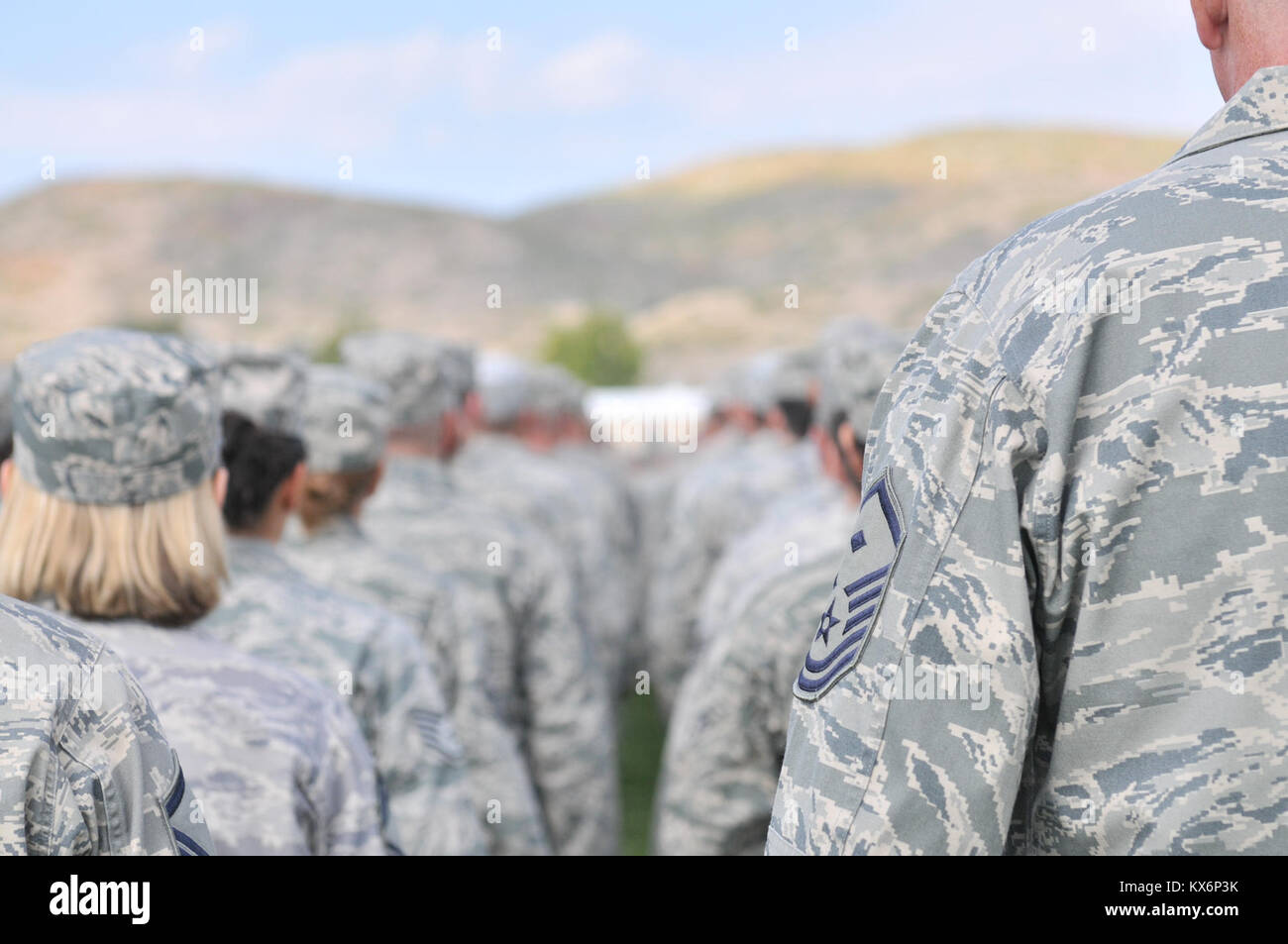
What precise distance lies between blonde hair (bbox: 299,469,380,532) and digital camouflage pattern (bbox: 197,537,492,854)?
0.76 m

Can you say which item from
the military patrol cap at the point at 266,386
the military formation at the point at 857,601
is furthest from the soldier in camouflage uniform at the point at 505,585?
the military patrol cap at the point at 266,386

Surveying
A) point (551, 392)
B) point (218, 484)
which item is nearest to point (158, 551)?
point (218, 484)

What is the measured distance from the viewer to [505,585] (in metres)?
5.20

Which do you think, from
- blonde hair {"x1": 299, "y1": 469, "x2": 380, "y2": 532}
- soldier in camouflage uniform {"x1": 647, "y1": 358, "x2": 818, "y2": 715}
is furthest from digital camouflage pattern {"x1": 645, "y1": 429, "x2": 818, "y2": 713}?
blonde hair {"x1": 299, "y1": 469, "x2": 380, "y2": 532}

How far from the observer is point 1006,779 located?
146 centimetres

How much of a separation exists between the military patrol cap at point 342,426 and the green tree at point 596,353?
65.3m

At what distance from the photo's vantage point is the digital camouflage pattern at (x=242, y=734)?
2.38 m

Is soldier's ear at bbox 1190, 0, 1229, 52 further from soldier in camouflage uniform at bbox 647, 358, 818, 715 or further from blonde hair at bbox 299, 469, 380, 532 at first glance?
soldier in camouflage uniform at bbox 647, 358, 818, 715

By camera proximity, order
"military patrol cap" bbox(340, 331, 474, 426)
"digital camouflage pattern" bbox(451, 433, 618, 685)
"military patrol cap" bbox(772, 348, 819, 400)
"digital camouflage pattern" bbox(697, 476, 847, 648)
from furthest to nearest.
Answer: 1. "military patrol cap" bbox(772, 348, 819, 400)
2. "digital camouflage pattern" bbox(451, 433, 618, 685)
3. "military patrol cap" bbox(340, 331, 474, 426)
4. "digital camouflage pattern" bbox(697, 476, 847, 648)

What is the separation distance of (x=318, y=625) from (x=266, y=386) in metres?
0.76

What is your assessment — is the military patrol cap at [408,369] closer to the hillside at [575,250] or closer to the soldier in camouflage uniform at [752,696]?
the soldier in camouflage uniform at [752,696]

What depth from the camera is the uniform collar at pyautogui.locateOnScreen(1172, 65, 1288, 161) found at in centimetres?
161

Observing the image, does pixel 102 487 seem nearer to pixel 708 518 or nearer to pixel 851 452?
pixel 851 452
